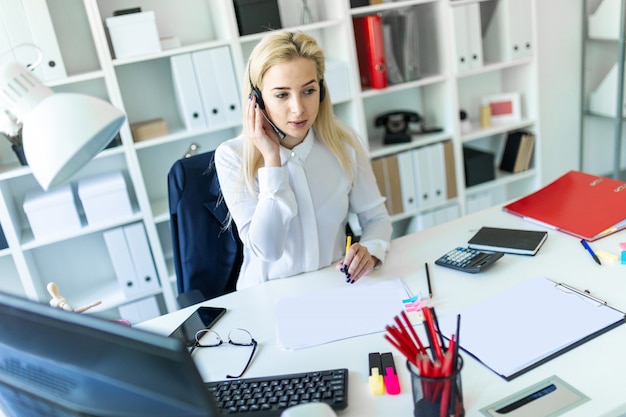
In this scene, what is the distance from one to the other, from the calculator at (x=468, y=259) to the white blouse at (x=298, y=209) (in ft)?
0.58

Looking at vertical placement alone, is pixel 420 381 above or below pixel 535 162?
above

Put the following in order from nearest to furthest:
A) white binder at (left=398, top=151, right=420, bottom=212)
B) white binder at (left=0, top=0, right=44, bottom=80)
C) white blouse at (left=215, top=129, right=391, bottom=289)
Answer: white blouse at (left=215, top=129, right=391, bottom=289), white binder at (left=0, top=0, right=44, bottom=80), white binder at (left=398, top=151, right=420, bottom=212)

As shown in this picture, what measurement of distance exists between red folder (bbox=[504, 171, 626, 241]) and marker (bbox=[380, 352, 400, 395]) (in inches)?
28.4

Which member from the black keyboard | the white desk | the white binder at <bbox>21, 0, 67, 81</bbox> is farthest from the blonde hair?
the white binder at <bbox>21, 0, 67, 81</bbox>

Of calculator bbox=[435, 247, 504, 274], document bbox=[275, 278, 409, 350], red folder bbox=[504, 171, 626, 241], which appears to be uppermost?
red folder bbox=[504, 171, 626, 241]

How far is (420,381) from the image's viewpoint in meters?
0.87

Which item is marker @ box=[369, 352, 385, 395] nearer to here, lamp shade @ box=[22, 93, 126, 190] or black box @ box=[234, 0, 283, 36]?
lamp shade @ box=[22, 93, 126, 190]

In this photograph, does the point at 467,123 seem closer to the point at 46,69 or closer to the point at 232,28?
the point at 232,28

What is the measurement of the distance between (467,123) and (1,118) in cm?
265

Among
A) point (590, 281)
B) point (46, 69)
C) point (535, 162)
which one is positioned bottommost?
point (535, 162)

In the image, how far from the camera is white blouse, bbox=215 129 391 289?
1.53m

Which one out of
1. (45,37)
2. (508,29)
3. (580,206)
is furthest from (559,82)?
(45,37)

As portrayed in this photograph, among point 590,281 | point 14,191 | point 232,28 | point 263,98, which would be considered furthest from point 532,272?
point 14,191

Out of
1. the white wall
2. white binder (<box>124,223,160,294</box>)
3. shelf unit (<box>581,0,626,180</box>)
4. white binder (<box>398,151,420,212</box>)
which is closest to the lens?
white binder (<box>124,223,160,294</box>)
